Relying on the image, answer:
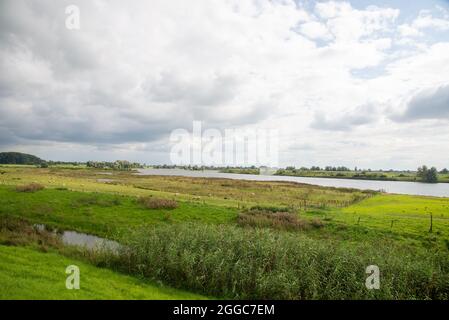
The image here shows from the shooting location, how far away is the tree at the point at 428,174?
175625mm

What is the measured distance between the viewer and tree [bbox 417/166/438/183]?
17562cm

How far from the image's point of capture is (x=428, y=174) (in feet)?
585

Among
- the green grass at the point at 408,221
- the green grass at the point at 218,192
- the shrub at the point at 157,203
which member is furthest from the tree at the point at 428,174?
the shrub at the point at 157,203

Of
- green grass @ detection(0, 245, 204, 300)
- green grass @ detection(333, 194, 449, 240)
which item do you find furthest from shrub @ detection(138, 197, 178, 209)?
green grass @ detection(0, 245, 204, 300)

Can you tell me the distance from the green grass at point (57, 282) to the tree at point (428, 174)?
7844 inches

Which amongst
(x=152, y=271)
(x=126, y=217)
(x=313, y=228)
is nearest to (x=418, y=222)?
(x=313, y=228)

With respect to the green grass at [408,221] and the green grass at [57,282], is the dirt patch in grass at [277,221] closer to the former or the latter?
the green grass at [408,221]

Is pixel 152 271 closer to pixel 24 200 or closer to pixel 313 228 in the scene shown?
pixel 313 228

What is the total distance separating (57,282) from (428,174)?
206 metres

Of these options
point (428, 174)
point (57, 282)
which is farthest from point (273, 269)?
point (428, 174)

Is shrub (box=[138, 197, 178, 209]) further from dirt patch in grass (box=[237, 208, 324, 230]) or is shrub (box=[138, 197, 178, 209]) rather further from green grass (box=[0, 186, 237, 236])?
dirt patch in grass (box=[237, 208, 324, 230])

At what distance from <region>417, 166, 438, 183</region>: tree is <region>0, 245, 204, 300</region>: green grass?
19925 centimetres

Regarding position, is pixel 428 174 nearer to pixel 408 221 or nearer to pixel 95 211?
pixel 408 221

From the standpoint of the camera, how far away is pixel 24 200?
139 ft
